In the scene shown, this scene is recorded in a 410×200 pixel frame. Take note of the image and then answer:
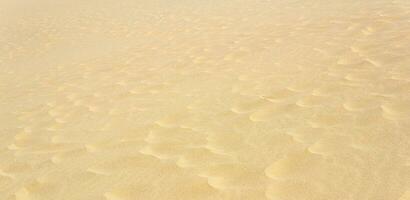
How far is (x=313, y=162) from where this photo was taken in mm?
2992

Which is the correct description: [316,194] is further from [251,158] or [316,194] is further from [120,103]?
[120,103]

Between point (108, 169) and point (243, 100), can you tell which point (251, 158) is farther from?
point (243, 100)

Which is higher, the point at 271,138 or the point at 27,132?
the point at 271,138

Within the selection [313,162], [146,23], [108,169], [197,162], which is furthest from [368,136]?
→ [146,23]

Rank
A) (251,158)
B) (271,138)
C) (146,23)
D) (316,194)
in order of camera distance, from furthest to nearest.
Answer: (146,23)
(271,138)
(251,158)
(316,194)

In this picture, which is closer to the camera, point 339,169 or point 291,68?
point 339,169

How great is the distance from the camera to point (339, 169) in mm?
2854

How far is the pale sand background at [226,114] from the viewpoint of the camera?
2.94 meters

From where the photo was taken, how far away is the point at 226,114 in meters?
4.21

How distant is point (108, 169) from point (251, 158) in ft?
3.38

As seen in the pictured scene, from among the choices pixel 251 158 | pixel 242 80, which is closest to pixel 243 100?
pixel 242 80

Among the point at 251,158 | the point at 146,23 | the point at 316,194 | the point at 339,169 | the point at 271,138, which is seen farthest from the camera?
the point at 146,23

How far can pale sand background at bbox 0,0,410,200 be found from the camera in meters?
2.94

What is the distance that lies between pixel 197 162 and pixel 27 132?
2.14 meters
